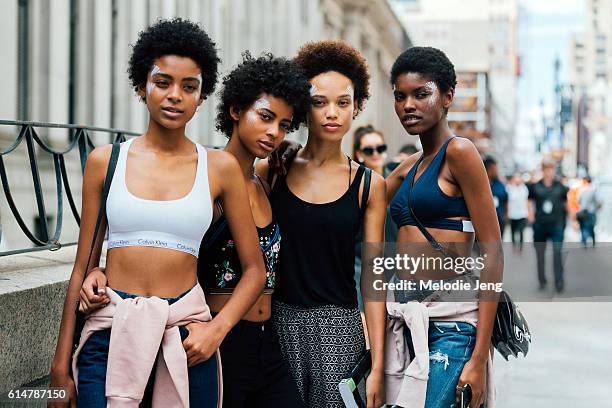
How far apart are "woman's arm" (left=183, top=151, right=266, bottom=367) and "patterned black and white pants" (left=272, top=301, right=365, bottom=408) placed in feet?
1.50

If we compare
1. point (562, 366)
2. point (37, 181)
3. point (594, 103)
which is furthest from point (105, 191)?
point (594, 103)

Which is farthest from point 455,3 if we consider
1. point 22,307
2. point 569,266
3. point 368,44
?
point 22,307

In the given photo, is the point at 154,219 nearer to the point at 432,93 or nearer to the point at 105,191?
the point at 105,191

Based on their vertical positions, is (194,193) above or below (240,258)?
above

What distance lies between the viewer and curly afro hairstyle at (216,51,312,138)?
13.5ft

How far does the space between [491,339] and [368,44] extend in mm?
43918

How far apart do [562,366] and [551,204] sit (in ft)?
24.3

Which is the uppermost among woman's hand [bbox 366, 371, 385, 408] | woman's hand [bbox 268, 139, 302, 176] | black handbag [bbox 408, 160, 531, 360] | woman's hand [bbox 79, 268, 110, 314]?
woman's hand [bbox 268, 139, 302, 176]

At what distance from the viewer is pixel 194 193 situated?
3576 mm

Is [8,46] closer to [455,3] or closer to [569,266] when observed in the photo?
[569,266]

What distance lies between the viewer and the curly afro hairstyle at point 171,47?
12.3 ft

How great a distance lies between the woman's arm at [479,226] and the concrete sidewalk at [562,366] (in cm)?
435

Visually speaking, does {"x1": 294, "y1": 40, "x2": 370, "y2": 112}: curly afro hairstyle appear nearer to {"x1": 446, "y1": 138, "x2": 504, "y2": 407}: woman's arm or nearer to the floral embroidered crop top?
{"x1": 446, "y1": 138, "x2": 504, "y2": 407}: woman's arm

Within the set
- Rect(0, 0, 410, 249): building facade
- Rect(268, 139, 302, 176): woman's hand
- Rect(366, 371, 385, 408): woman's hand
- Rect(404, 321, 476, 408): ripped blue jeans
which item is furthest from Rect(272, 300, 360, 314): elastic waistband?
Rect(0, 0, 410, 249): building facade
